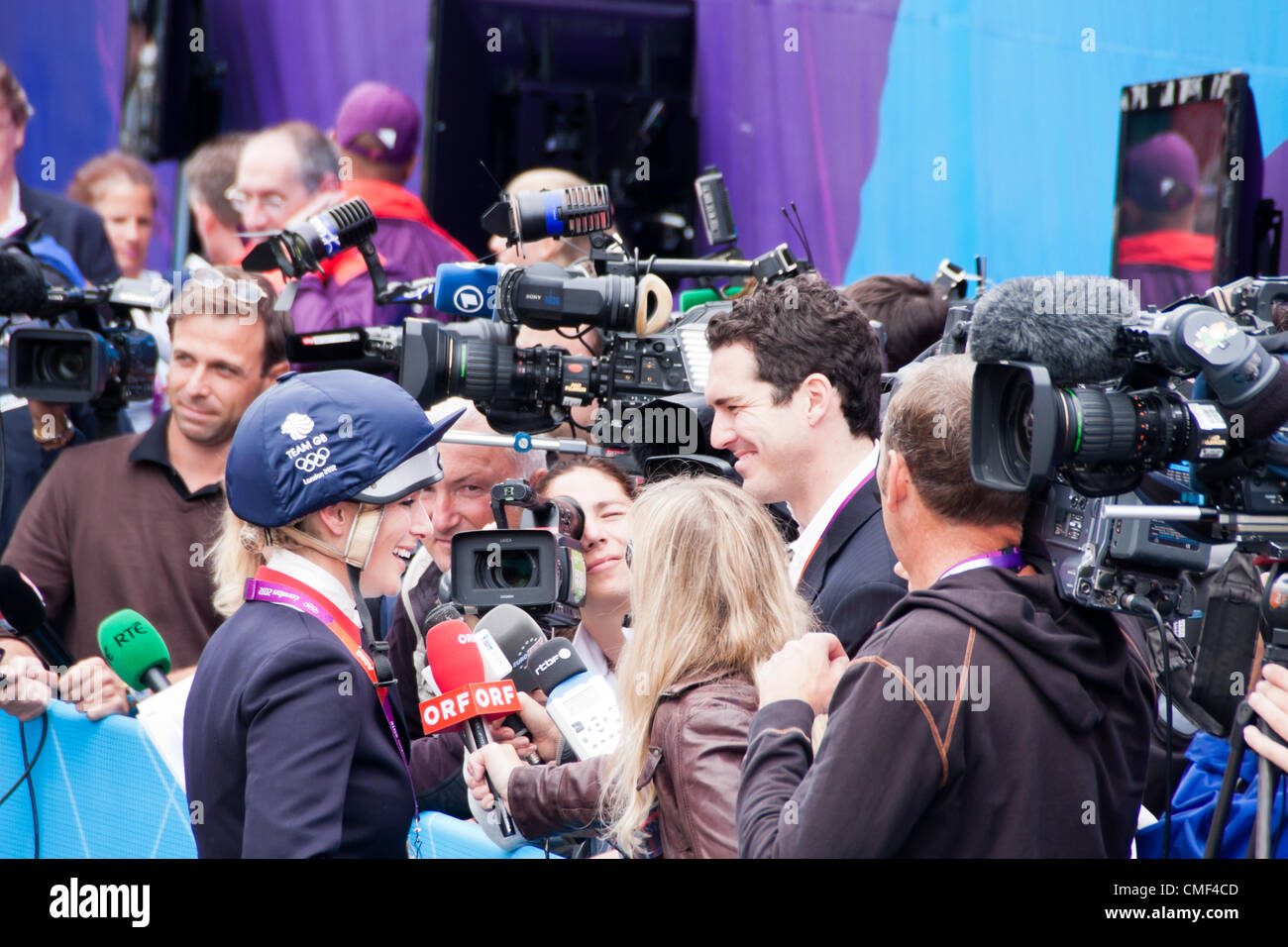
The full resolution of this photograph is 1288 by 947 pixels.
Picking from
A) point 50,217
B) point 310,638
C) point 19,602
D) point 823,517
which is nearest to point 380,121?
point 50,217

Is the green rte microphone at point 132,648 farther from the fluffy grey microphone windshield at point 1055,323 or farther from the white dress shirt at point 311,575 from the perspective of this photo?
the fluffy grey microphone windshield at point 1055,323

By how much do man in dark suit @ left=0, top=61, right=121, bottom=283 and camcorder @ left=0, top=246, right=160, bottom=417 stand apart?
2.69m

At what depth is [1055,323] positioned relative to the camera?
183cm

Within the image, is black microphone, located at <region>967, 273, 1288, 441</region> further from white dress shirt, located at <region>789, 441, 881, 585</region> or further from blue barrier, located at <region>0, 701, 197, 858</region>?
blue barrier, located at <region>0, 701, 197, 858</region>

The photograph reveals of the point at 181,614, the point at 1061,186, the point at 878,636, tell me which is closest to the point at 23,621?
the point at 181,614

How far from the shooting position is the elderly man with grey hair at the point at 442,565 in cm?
292

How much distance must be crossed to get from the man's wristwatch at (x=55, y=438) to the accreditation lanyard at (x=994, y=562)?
3134 mm

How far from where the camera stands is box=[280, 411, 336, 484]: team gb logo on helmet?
2072 mm

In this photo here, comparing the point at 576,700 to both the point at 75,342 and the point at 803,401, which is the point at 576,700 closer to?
the point at 803,401

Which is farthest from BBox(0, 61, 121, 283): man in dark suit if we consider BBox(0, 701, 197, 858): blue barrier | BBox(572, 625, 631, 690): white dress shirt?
BBox(572, 625, 631, 690): white dress shirt

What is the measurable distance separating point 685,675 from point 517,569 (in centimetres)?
67

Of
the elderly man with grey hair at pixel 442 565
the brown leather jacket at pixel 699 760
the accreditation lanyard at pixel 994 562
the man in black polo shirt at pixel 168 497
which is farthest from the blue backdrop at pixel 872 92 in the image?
the brown leather jacket at pixel 699 760

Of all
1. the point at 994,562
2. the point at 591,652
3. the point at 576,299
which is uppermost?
the point at 576,299
